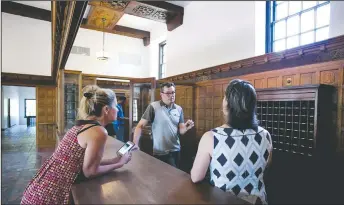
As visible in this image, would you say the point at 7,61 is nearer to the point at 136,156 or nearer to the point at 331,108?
the point at 136,156

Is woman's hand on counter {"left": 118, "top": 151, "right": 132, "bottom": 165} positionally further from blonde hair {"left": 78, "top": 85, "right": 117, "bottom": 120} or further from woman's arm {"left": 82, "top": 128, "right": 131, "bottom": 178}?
blonde hair {"left": 78, "top": 85, "right": 117, "bottom": 120}

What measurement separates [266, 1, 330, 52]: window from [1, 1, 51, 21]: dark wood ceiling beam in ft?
22.6

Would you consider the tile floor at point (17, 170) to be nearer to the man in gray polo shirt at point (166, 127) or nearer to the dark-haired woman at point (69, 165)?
the man in gray polo shirt at point (166, 127)

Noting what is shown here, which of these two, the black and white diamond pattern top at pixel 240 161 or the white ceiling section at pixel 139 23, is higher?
the white ceiling section at pixel 139 23

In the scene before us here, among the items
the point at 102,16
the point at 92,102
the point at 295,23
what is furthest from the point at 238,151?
the point at 102,16

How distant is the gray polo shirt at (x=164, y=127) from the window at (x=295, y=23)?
7.95 feet

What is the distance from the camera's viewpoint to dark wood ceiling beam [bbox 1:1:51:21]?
630 cm

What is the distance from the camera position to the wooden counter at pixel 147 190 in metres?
1.03

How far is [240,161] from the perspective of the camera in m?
1.11

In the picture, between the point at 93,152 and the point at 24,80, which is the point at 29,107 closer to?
the point at 24,80

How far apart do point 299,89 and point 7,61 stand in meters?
8.19

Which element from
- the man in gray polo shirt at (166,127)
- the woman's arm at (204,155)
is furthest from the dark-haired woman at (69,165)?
the man in gray polo shirt at (166,127)

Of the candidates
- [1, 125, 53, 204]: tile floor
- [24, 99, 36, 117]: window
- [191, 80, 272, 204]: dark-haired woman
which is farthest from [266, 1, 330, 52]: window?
[24, 99, 36, 117]: window

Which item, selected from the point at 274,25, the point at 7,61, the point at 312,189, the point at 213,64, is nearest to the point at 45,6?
the point at 7,61
